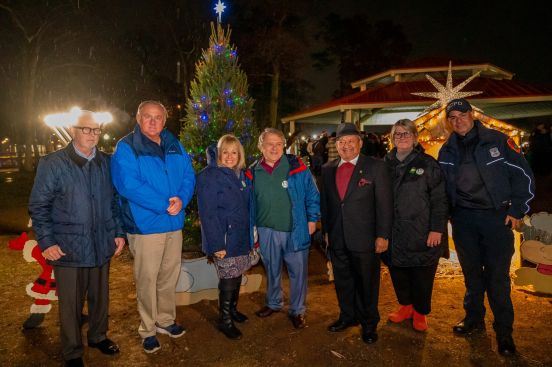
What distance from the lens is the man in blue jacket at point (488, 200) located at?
3.56 meters

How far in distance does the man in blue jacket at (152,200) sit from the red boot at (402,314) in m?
2.36

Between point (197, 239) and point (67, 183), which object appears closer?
point (67, 183)

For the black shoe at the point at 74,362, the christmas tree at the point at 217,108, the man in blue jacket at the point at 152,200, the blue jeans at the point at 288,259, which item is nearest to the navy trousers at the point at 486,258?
the blue jeans at the point at 288,259

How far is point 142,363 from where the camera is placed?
11.5 feet

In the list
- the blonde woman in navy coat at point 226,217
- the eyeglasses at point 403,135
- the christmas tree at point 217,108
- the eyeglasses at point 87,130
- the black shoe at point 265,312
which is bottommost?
the black shoe at point 265,312

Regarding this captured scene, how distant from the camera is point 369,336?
381 cm

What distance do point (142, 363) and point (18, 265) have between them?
169 inches

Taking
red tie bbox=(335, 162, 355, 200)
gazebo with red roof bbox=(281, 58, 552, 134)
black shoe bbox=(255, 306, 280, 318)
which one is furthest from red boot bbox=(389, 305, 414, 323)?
gazebo with red roof bbox=(281, 58, 552, 134)

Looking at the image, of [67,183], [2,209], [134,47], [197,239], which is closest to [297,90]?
[134,47]

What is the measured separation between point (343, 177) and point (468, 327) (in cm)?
198

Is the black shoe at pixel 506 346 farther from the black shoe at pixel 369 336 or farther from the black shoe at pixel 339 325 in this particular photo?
the black shoe at pixel 339 325

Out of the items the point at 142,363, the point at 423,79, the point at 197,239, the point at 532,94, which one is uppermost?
the point at 423,79

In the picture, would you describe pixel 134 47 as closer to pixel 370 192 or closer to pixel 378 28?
pixel 378 28

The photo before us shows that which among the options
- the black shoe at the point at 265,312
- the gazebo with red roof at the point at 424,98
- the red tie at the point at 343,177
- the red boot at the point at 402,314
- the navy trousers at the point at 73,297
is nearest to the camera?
the navy trousers at the point at 73,297
